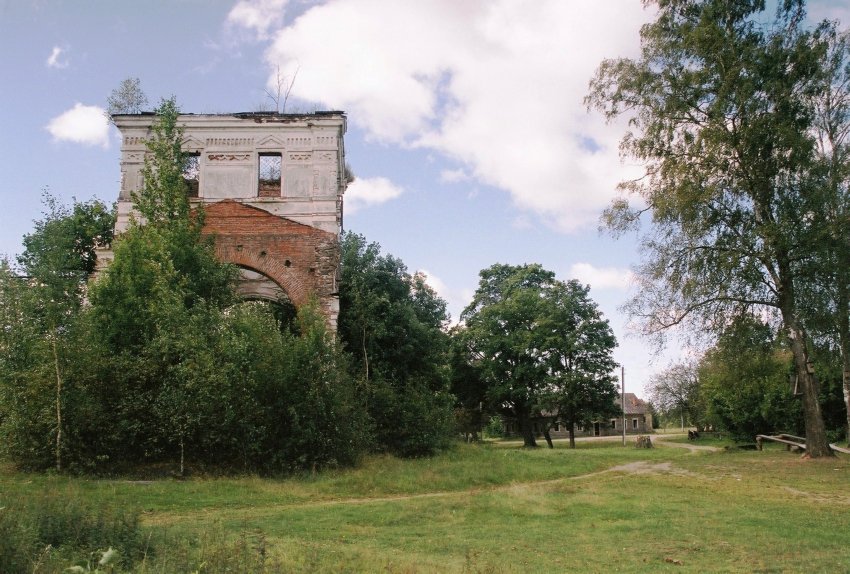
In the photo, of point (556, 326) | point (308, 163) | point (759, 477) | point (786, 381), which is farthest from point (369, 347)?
point (786, 381)

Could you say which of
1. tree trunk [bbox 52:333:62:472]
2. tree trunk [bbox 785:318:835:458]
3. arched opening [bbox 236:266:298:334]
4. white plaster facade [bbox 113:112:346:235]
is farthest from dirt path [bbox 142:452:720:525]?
white plaster facade [bbox 113:112:346:235]

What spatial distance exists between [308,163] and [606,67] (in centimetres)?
1185

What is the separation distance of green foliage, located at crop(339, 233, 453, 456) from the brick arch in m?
2.37

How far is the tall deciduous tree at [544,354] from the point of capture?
46.0 meters

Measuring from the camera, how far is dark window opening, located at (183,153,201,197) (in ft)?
86.8

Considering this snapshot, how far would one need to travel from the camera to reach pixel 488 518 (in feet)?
41.8

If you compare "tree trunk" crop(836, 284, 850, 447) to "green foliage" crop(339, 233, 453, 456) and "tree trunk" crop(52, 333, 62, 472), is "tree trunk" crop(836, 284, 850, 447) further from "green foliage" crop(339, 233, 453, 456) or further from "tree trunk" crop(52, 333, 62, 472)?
"tree trunk" crop(52, 333, 62, 472)

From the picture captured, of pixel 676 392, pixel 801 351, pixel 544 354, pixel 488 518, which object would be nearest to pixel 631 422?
pixel 676 392

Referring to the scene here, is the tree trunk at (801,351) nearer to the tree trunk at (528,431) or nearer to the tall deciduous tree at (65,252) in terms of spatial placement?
the tall deciduous tree at (65,252)

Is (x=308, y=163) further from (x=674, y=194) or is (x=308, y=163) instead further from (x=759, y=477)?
(x=759, y=477)

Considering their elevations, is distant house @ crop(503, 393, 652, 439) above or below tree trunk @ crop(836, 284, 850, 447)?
below

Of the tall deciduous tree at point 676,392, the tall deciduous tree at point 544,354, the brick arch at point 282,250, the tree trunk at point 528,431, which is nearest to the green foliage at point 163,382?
the brick arch at point 282,250

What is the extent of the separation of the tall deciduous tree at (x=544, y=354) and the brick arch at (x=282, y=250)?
24430 millimetres

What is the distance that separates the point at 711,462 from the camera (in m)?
24.2
